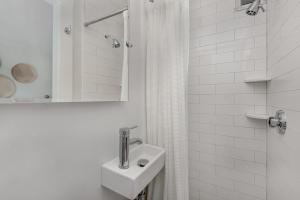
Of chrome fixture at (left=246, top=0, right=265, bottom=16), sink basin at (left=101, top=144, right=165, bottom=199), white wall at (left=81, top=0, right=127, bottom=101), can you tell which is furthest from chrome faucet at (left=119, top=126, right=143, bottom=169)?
chrome fixture at (left=246, top=0, right=265, bottom=16)

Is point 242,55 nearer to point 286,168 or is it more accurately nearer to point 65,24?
point 286,168

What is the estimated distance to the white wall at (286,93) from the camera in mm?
703

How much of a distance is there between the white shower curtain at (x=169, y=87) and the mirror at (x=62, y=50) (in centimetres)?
34

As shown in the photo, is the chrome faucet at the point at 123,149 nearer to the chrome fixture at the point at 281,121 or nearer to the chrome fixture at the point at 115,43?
the chrome fixture at the point at 115,43

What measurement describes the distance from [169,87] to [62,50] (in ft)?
2.90

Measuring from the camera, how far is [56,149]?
781mm

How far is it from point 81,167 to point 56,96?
45 centimetres

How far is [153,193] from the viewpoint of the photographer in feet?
5.03

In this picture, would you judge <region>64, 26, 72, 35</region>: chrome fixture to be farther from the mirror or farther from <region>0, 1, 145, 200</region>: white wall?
<region>0, 1, 145, 200</region>: white wall

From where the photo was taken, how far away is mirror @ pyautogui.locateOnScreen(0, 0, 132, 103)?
24.3 inches

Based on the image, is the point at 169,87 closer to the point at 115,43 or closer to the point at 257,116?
the point at 115,43

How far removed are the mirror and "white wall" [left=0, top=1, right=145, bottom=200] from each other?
0.08 m

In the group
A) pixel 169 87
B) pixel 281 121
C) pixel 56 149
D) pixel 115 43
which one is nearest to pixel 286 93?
pixel 281 121

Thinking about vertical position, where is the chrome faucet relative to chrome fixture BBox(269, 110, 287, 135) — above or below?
below
